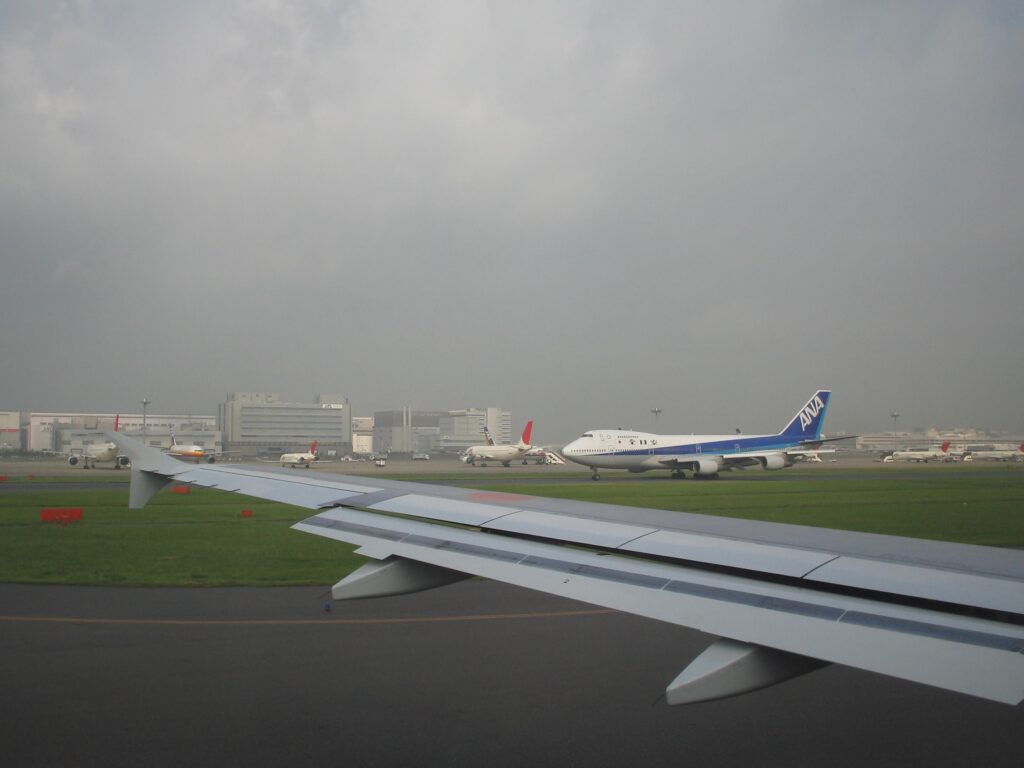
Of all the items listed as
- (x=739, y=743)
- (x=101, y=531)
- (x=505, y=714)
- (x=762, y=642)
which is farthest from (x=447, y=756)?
(x=101, y=531)

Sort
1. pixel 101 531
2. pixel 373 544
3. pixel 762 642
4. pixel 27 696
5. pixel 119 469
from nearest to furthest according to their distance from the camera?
pixel 762 642, pixel 373 544, pixel 27 696, pixel 101 531, pixel 119 469

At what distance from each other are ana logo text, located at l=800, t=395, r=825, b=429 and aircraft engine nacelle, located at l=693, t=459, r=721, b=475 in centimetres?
879

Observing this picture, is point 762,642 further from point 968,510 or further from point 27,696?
point 968,510

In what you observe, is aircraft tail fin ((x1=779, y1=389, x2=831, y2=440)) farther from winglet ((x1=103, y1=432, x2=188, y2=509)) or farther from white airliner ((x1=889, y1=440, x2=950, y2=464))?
winglet ((x1=103, y1=432, x2=188, y2=509))

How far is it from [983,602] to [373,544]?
364 cm

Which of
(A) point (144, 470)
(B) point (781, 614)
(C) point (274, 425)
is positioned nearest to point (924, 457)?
(C) point (274, 425)

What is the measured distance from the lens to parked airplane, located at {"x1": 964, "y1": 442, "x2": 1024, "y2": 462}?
261 ft

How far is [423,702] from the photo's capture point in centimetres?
574

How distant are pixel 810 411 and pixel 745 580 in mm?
54122

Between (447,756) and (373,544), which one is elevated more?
(373,544)

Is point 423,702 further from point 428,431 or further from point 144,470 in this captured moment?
point 428,431

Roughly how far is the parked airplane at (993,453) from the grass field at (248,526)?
174ft

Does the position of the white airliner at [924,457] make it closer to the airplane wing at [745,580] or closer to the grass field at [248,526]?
the grass field at [248,526]

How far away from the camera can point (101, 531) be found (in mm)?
17031
